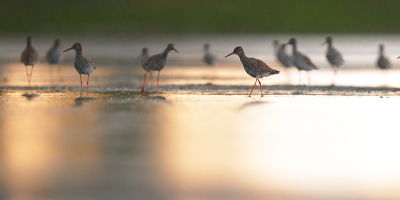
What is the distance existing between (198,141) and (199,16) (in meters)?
50.0

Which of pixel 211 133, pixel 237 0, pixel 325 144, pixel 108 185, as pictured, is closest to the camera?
pixel 108 185

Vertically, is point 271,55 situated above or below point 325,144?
above

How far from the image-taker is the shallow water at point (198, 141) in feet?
22.1

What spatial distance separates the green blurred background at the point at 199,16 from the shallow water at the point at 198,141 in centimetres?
3284

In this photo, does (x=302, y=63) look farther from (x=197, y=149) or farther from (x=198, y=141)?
(x=197, y=149)

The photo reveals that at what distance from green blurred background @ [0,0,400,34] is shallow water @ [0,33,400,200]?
1293 inches

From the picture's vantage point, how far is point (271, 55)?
3069cm

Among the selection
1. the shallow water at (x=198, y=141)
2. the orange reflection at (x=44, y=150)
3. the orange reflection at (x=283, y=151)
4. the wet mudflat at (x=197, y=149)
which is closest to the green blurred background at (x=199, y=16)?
the shallow water at (x=198, y=141)

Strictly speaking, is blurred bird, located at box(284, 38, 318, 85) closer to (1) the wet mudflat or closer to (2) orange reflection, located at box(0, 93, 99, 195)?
(1) the wet mudflat

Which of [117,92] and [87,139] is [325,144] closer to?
[87,139]

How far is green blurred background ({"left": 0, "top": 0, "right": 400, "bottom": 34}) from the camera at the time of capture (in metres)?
50.7

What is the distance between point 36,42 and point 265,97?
83.3ft

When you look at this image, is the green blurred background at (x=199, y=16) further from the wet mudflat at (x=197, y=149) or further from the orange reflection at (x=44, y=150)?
the orange reflection at (x=44, y=150)

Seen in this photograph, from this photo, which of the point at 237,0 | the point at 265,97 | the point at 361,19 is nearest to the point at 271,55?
the point at 265,97
